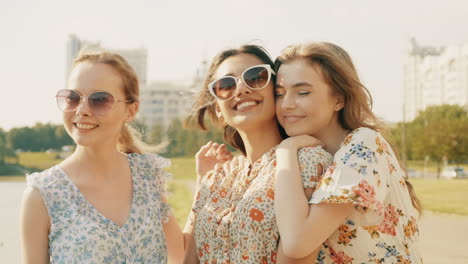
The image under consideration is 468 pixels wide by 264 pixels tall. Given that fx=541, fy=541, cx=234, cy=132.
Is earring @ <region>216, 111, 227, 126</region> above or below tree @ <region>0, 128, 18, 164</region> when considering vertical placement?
above

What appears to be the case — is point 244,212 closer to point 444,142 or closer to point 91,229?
point 91,229

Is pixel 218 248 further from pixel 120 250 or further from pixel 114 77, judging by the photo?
pixel 114 77

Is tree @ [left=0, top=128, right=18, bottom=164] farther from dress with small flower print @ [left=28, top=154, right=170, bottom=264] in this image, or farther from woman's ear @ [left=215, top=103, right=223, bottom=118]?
dress with small flower print @ [left=28, top=154, right=170, bottom=264]

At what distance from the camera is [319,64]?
2.68 m

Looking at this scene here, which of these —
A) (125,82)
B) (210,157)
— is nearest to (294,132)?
(210,157)

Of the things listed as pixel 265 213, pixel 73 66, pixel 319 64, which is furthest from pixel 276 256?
pixel 73 66

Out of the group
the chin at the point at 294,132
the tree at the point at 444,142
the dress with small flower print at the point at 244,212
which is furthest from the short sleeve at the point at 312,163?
the tree at the point at 444,142

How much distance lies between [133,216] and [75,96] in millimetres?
678


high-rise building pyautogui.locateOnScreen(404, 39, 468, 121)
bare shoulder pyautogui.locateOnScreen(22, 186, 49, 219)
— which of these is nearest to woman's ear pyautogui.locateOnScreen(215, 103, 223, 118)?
bare shoulder pyautogui.locateOnScreen(22, 186, 49, 219)

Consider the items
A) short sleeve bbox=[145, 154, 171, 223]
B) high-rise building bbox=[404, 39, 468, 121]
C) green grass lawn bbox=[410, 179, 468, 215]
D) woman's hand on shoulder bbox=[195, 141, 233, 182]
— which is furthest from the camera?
high-rise building bbox=[404, 39, 468, 121]

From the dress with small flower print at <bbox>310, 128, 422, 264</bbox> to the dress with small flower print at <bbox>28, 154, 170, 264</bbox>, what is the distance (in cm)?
86

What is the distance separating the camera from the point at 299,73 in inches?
106

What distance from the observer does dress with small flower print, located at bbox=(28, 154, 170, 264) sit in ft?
8.29

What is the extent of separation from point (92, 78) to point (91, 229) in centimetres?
77
